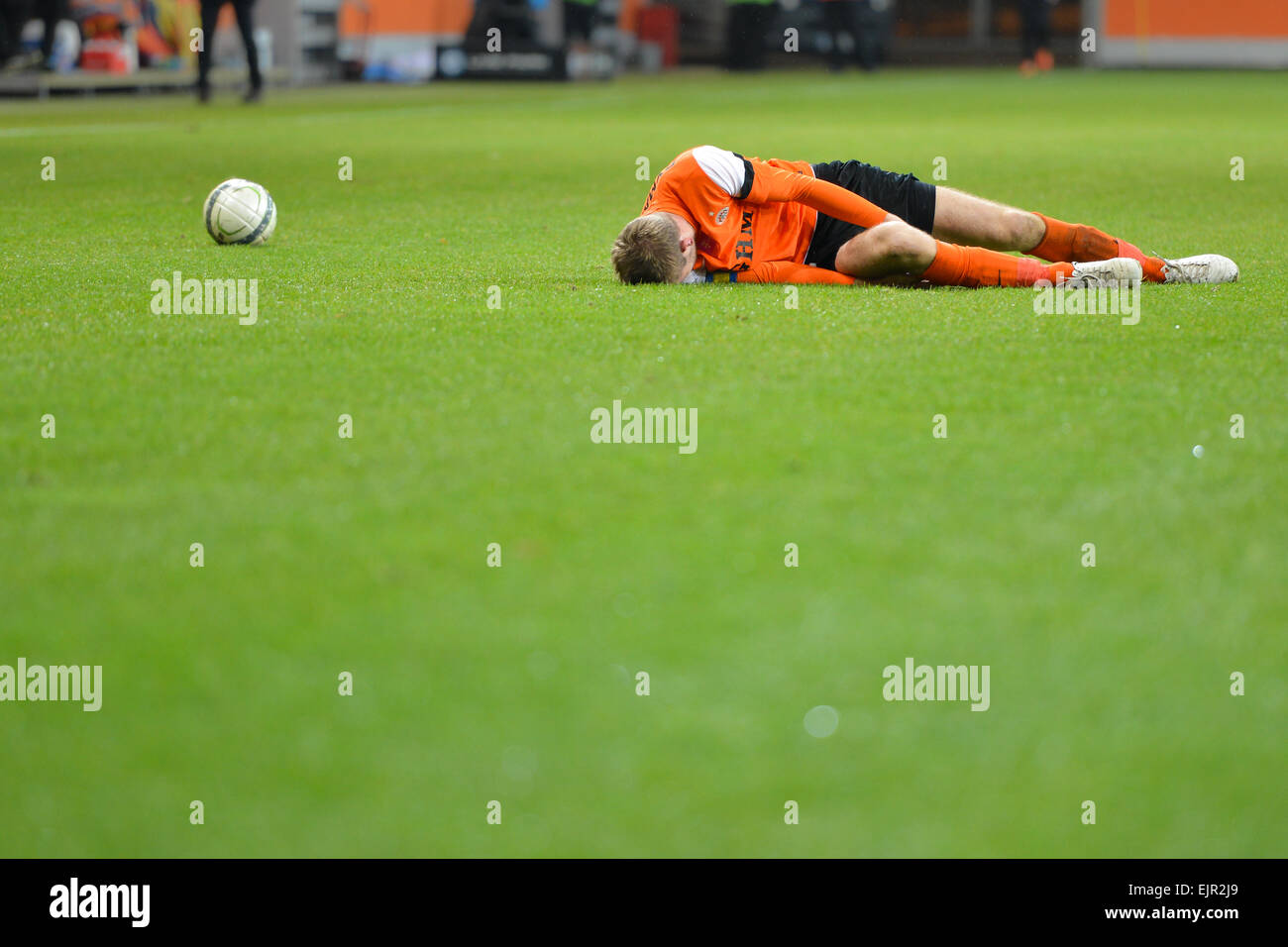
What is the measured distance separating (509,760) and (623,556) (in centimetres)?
80

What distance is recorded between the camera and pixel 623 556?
9.88ft

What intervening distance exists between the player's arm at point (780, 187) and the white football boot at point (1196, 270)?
125cm

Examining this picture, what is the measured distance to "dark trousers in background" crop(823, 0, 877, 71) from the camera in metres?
32.7

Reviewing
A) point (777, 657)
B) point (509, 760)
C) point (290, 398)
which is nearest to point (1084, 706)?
point (777, 657)

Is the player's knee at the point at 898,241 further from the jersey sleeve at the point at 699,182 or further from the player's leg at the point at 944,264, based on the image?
the jersey sleeve at the point at 699,182

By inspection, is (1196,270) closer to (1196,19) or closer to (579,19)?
(579,19)

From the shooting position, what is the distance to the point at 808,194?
19.0 ft

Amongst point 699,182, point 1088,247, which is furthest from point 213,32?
point 1088,247

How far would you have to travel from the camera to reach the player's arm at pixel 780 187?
5777 millimetres

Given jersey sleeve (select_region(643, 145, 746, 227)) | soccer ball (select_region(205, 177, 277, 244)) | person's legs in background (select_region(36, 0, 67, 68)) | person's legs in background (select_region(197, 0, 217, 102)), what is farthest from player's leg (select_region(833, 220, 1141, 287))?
person's legs in background (select_region(36, 0, 67, 68))

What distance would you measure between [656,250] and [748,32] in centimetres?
2964

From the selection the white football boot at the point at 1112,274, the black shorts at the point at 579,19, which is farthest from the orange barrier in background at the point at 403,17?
the white football boot at the point at 1112,274

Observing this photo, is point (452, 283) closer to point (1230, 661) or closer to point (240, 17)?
point (1230, 661)
